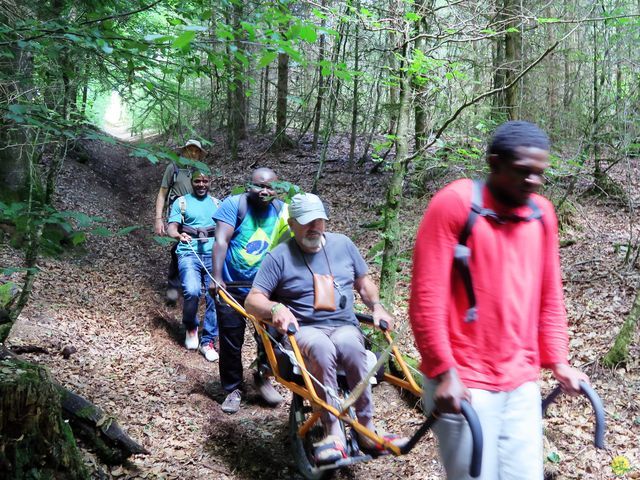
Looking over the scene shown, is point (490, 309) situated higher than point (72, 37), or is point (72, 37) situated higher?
point (72, 37)

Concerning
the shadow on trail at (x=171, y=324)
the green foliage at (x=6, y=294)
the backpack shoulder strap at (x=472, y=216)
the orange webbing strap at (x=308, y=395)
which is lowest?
the shadow on trail at (x=171, y=324)

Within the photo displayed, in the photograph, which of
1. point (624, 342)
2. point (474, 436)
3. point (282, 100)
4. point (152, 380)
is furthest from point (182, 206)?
point (282, 100)

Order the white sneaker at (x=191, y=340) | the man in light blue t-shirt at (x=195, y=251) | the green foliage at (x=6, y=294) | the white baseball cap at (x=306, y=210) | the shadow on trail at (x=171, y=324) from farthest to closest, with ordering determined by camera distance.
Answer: the shadow on trail at (x=171, y=324) → the white sneaker at (x=191, y=340) → the man in light blue t-shirt at (x=195, y=251) → the green foliage at (x=6, y=294) → the white baseball cap at (x=306, y=210)

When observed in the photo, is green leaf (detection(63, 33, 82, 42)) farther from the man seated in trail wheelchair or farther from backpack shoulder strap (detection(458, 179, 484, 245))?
backpack shoulder strap (detection(458, 179, 484, 245))

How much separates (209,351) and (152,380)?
1.14 metres

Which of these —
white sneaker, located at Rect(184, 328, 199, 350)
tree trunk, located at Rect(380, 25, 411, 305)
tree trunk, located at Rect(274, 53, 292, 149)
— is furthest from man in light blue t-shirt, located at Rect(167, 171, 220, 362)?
tree trunk, located at Rect(274, 53, 292, 149)

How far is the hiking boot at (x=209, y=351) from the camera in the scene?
6.77m

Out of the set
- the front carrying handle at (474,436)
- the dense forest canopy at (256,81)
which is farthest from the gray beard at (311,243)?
the front carrying handle at (474,436)

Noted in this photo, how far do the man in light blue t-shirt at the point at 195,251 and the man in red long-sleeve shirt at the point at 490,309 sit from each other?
5135 millimetres

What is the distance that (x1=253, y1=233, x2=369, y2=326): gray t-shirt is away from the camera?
406cm

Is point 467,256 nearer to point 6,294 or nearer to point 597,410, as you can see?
point 597,410

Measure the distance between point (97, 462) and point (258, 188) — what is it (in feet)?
9.02

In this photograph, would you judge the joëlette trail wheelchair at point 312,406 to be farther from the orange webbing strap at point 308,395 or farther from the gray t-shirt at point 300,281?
the gray t-shirt at point 300,281

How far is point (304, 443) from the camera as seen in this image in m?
3.94
